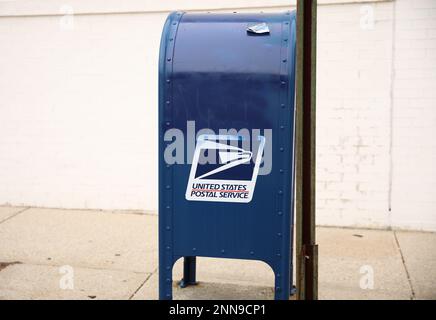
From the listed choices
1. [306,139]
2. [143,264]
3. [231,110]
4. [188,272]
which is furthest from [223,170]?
[143,264]

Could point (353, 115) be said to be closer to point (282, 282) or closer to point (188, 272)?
point (188, 272)

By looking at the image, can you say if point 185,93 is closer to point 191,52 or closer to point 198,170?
point 191,52

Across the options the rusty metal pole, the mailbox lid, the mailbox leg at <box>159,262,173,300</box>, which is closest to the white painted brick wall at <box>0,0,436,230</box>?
the mailbox lid

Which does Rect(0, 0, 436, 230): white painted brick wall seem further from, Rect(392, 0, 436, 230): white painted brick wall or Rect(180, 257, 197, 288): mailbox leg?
Rect(180, 257, 197, 288): mailbox leg

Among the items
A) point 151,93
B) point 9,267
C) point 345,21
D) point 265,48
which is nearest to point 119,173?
point 151,93

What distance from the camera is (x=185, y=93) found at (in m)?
3.62

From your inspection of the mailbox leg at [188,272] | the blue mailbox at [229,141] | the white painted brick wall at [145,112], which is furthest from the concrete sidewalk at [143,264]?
the blue mailbox at [229,141]

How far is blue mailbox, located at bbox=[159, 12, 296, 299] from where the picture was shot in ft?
11.6

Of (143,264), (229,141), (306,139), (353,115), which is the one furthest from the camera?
→ (353,115)

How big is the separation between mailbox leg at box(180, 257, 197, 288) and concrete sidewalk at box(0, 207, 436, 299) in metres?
0.07

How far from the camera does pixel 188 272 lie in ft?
15.1

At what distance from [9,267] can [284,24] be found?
308 cm

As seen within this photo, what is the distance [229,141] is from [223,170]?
18 cm

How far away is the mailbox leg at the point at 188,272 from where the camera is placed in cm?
455
